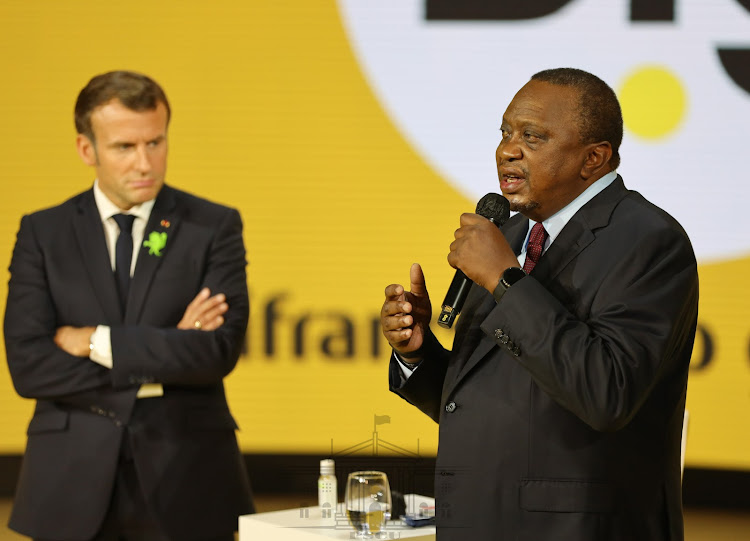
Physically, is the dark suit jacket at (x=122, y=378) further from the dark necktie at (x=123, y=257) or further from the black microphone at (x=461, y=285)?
the black microphone at (x=461, y=285)

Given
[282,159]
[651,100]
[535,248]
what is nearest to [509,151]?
[535,248]

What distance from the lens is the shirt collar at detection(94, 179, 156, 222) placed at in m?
3.38

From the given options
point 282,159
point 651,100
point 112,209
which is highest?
point 651,100

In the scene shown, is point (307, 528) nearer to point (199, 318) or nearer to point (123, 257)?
point (199, 318)

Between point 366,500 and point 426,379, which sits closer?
point 426,379

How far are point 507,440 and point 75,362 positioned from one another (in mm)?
1759

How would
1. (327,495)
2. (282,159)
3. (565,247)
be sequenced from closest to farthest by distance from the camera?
(565,247) → (327,495) → (282,159)

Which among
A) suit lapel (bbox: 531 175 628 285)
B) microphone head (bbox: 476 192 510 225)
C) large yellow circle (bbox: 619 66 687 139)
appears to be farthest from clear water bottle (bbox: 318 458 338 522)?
large yellow circle (bbox: 619 66 687 139)

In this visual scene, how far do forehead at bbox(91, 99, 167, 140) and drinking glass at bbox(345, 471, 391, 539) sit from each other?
1441 mm

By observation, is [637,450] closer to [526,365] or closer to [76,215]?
[526,365]

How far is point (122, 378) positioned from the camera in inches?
124

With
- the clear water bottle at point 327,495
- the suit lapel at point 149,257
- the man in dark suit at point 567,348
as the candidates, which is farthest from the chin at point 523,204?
the suit lapel at point 149,257

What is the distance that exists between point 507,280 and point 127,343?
1652 millimetres

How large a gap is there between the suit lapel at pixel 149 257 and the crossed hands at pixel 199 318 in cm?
14
